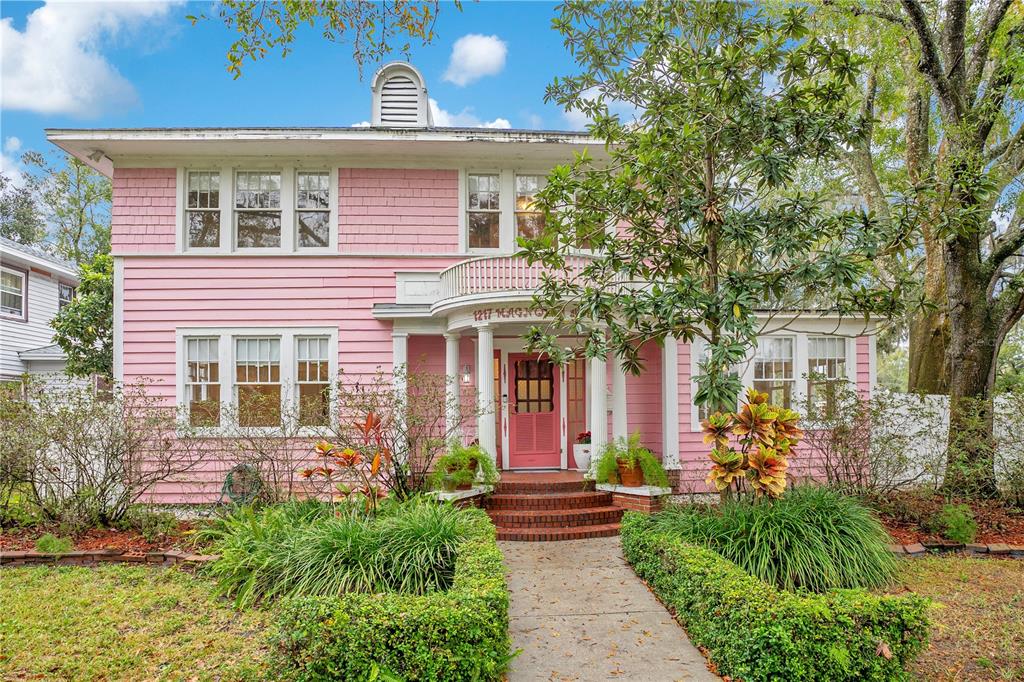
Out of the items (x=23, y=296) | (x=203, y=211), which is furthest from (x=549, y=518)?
(x=23, y=296)

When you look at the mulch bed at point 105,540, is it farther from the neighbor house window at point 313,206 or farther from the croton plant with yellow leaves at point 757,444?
the croton plant with yellow leaves at point 757,444

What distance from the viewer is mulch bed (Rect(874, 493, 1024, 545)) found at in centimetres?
711

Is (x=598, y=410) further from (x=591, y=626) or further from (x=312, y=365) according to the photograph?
(x=312, y=365)

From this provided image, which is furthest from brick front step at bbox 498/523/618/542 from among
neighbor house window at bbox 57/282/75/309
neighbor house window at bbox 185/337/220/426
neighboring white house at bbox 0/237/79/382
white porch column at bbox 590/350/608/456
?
neighbor house window at bbox 57/282/75/309

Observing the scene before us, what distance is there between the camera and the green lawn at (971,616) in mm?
4105

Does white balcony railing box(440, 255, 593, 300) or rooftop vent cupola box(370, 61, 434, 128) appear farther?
rooftop vent cupola box(370, 61, 434, 128)

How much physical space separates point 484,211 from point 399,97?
3482 millimetres

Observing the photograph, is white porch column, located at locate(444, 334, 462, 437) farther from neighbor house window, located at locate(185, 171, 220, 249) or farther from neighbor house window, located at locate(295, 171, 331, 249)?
neighbor house window, located at locate(185, 171, 220, 249)

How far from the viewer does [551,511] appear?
27.6 ft

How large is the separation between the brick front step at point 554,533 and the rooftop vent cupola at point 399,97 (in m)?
8.21

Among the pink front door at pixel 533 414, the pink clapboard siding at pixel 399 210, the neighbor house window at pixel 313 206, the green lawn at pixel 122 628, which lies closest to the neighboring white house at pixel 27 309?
the neighbor house window at pixel 313 206

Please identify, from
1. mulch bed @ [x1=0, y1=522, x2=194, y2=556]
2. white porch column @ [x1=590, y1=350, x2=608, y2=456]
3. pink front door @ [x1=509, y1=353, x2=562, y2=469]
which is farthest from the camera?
pink front door @ [x1=509, y1=353, x2=562, y2=469]

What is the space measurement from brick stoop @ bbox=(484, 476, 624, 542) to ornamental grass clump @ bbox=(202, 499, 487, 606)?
1995 mm

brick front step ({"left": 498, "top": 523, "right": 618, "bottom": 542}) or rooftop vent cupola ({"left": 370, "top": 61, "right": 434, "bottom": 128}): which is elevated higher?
rooftop vent cupola ({"left": 370, "top": 61, "right": 434, "bottom": 128})
